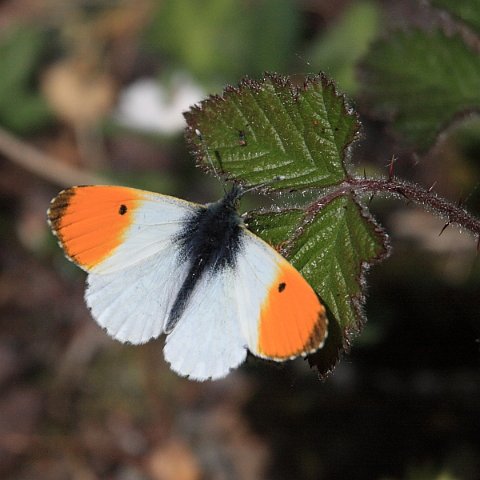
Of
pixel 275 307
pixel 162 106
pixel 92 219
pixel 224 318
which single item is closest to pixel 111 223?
pixel 92 219

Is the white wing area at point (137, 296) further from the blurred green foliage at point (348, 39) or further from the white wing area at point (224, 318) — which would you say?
the blurred green foliage at point (348, 39)

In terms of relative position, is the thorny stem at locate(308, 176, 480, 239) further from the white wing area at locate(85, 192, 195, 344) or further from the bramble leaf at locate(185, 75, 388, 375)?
the white wing area at locate(85, 192, 195, 344)

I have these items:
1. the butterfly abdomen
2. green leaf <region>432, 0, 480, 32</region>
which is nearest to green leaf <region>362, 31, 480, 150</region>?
green leaf <region>432, 0, 480, 32</region>

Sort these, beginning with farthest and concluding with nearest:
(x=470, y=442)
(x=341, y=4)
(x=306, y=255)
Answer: (x=341, y=4)
(x=470, y=442)
(x=306, y=255)

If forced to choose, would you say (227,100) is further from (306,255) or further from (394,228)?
(394,228)

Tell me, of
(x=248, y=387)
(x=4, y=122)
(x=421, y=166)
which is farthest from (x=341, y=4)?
(x=248, y=387)
